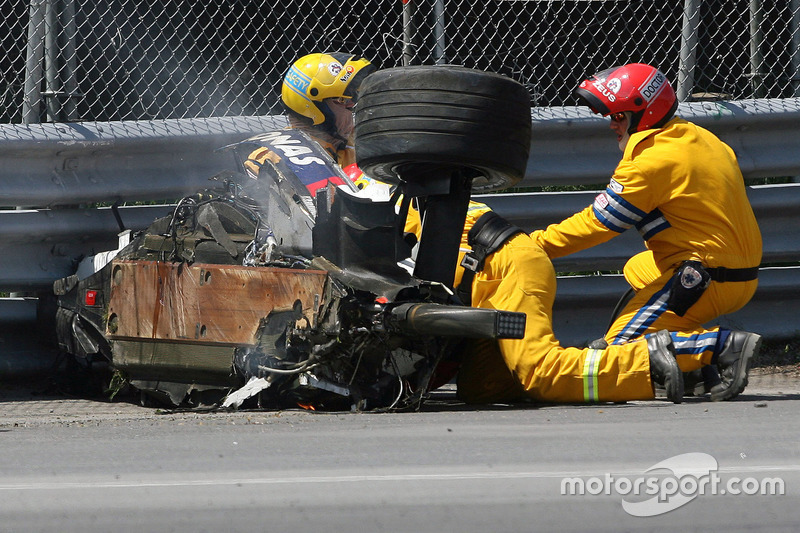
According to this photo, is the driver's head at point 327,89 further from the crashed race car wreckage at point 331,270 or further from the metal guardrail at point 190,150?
the crashed race car wreckage at point 331,270

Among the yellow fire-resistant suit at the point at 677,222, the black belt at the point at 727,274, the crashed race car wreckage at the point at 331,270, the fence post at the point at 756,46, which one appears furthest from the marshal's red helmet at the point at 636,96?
the fence post at the point at 756,46

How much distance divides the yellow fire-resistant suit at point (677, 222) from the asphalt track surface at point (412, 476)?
3.61 ft

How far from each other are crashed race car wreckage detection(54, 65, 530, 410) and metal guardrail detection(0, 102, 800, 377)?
1.99 feet

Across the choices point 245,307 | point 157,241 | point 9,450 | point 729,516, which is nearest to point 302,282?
point 245,307

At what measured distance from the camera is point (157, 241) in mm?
4805

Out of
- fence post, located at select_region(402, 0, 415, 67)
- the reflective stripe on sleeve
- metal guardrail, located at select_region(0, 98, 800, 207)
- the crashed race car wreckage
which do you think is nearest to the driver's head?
fence post, located at select_region(402, 0, 415, 67)

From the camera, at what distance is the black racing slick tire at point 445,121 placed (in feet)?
13.1

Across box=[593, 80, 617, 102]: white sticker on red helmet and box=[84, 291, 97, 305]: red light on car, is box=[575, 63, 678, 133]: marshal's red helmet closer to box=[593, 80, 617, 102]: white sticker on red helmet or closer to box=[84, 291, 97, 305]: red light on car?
box=[593, 80, 617, 102]: white sticker on red helmet

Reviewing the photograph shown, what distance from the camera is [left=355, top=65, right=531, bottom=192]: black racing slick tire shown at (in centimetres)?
400

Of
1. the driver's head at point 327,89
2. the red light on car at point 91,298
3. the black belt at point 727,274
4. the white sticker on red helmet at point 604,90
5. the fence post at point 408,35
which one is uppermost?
the fence post at point 408,35

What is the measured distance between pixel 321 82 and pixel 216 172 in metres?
0.73

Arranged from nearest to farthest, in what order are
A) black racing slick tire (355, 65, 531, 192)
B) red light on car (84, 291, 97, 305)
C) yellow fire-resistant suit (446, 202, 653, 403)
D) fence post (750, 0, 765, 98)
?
1. black racing slick tire (355, 65, 531, 192)
2. yellow fire-resistant suit (446, 202, 653, 403)
3. red light on car (84, 291, 97, 305)
4. fence post (750, 0, 765, 98)

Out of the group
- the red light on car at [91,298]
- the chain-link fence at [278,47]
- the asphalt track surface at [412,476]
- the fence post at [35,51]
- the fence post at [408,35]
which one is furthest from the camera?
the fence post at [408,35]

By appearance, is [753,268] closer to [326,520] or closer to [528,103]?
[528,103]
